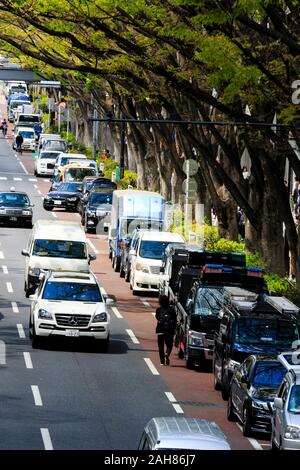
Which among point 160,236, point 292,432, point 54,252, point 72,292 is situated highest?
point 160,236

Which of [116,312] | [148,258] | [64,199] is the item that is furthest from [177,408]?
[64,199]

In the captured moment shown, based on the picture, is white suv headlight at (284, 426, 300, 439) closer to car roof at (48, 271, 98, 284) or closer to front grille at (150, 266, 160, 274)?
car roof at (48, 271, 98, 284)

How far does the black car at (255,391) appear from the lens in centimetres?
2612

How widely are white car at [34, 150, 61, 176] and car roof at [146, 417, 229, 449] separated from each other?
255 feet

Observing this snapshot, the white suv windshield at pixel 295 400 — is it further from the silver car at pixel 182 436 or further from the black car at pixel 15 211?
the black car at pixel 15 211

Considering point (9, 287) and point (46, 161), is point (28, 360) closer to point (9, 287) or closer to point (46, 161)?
point (9, 287)

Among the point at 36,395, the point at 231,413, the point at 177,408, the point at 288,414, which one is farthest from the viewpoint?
the point at 36,395

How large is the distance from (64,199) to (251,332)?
4547 cm

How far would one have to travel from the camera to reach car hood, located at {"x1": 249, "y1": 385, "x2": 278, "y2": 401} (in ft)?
86.1

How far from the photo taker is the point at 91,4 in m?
42.0

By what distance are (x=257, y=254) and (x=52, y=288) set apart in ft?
39.4

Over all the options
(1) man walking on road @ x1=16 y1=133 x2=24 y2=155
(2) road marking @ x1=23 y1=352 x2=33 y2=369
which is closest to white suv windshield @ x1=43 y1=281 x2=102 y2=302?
(2) road marking @ x1=23 y1=352 x2=33 y2=369

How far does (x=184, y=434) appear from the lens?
1828 centimetres

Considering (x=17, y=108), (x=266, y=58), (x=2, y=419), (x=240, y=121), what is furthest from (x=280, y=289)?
(x=17, y=108)
